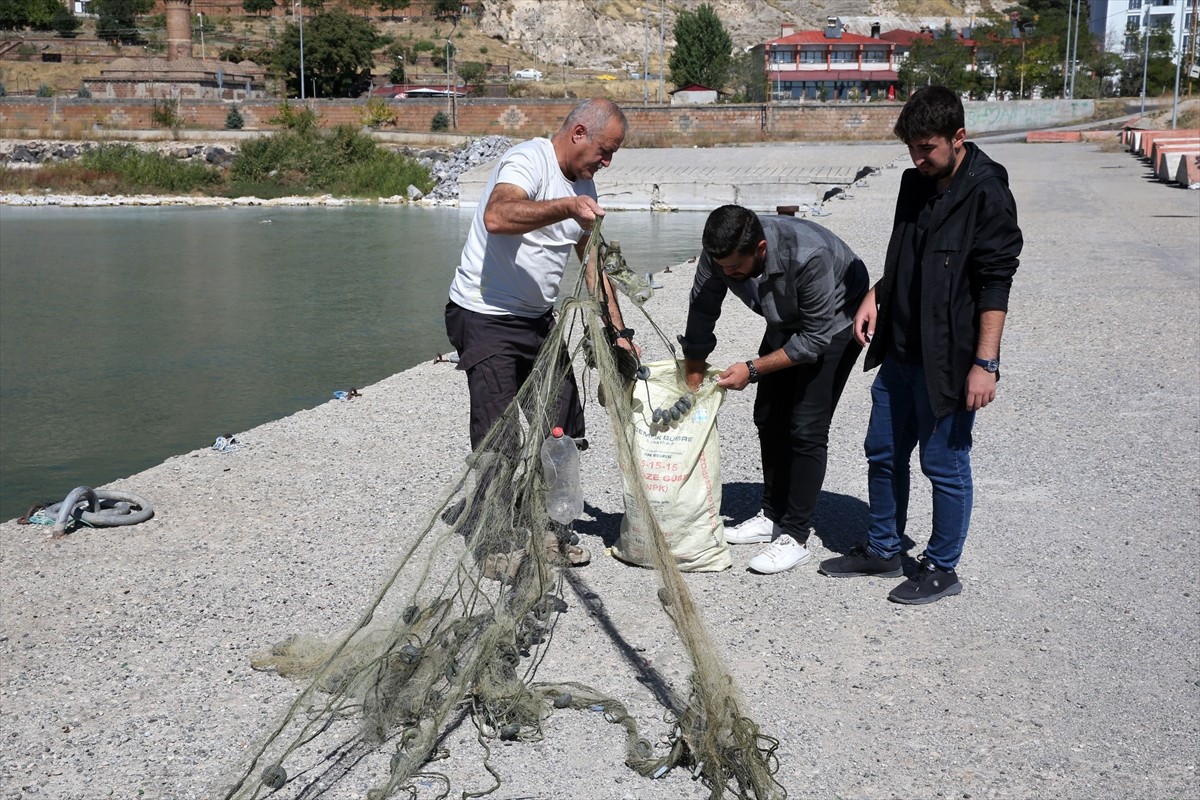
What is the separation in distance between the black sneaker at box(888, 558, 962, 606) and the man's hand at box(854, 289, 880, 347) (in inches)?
35.2

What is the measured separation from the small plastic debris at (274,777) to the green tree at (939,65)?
248 ft

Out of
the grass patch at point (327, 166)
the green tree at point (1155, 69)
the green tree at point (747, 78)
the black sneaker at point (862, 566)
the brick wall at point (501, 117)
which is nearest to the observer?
the black sneaker at point (862, 566)

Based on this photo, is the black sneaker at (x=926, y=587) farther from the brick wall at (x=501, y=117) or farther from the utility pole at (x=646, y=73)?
the utility pole at (x=646, y=73)

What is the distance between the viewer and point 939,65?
243ft

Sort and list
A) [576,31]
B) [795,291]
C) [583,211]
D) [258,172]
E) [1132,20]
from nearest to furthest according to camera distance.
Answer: [583,211], [795,291], [258,172], [1132,20], [576,31]

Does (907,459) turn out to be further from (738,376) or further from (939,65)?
(939,65)

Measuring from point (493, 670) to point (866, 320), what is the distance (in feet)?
6.42

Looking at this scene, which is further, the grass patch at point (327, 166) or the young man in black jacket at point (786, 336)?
the grass patch at point (327, 166)

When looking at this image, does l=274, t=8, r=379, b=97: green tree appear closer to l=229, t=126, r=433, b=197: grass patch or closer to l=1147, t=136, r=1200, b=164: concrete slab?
l=229, t=126, r=433, b=197: grass patch

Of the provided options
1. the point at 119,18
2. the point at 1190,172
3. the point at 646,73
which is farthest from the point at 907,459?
the point at 119,18

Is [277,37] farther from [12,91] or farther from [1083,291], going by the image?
[1083,291]

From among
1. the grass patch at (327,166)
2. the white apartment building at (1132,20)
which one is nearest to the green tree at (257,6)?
the grass patch at (327,166)

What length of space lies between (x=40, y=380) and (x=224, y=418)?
338 cm

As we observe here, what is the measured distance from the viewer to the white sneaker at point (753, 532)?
4.95m
